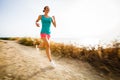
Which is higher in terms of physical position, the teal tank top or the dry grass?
the teal tank top

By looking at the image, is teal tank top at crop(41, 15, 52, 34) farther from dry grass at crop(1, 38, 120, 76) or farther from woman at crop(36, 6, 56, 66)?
dry grass at crop(1, 38, 120, 76)

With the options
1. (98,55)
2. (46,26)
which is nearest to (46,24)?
(46,26)

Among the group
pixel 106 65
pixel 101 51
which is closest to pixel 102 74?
pixel 106 65

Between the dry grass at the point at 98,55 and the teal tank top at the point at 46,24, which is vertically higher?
the teal tank top at the point at 46,24

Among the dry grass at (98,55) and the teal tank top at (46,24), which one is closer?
the teal tank top at (46,24)

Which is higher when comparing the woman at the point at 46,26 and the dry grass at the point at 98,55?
the woman at the point at 46,26

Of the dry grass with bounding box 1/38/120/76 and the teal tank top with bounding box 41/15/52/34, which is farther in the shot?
the dry grass with bounding box 1/38/120/76

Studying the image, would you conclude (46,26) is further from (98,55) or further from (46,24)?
(98,55)

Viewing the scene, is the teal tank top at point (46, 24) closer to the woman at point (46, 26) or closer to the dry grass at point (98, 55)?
the woman at point (46, 26)

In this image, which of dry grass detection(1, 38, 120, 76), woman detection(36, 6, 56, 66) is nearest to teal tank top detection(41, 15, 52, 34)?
woman detection(36, 6, 56, 66)

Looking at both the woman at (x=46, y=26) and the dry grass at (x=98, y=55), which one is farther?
the dry grass at (x=98, y=55)

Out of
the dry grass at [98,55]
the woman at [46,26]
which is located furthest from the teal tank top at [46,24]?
the dry grass at [98,55]

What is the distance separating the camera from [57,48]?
972cm

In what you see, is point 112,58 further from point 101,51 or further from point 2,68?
point 2,68
